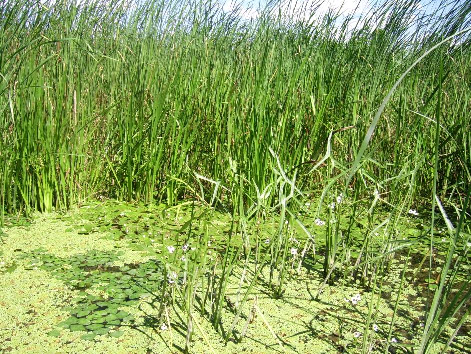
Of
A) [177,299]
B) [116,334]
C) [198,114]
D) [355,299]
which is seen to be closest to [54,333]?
[116,334]

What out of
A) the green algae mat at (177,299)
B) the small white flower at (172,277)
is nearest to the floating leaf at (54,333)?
the green algae mat at (177,299)

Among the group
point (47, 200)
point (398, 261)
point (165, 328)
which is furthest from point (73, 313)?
point (398, 261)

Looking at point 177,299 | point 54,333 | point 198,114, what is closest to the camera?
point 54,333

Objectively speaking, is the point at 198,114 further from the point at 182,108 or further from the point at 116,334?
the point at 116,334

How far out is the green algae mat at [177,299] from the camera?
1.64 meters

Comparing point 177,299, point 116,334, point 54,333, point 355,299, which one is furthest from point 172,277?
point 355,299

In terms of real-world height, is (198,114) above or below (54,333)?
above

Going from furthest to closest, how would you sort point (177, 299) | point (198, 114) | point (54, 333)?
1. point (198, 114)
2. point (177, 299)
3. point (54, 333)

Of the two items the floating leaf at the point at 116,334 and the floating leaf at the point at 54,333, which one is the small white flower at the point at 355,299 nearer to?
the floating leaf at the point at 116,334

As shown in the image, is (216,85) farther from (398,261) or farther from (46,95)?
(398,261)

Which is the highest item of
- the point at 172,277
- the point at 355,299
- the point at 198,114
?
the point at 198,114

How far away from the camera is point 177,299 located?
1888 mm

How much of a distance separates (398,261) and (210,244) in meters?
0.95

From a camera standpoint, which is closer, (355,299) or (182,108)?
(355,299)
